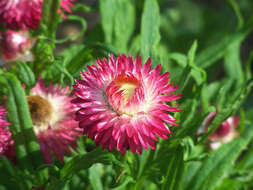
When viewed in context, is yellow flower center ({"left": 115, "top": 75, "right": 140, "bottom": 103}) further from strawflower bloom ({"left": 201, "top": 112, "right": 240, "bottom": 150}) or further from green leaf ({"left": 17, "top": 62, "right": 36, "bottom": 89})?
strawflower bloom ({"left": 201, "top": 112, "right": 240, "bottom": 150})

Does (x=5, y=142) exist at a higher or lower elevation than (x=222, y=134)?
higher

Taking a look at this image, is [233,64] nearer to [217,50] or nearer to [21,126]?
[217,50]

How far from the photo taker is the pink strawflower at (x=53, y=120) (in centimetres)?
112

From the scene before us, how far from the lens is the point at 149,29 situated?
4.16ft

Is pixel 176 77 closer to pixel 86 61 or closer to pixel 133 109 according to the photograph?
pixel 86 61

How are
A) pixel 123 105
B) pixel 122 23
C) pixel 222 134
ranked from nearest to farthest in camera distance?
pixel 123 105 < pixel 222 134 < pixel 122 23

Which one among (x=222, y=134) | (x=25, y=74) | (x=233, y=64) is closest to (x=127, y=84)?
(x=25, y=74)

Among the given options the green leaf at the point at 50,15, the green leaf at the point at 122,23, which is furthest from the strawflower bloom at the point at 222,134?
the green leaf at the point at 50,15

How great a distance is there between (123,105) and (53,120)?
15.7 inches

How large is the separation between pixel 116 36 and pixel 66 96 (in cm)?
45

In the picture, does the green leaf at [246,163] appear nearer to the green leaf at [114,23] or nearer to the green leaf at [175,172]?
the green leaf at [175,172]

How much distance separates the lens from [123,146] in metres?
0.86

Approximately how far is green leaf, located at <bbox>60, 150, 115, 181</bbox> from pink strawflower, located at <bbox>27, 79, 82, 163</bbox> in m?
0.08

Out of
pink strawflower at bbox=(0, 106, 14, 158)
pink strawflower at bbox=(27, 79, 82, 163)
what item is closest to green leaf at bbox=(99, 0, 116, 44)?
pink strawflower at bbox=(27, 79, 82, 163)
